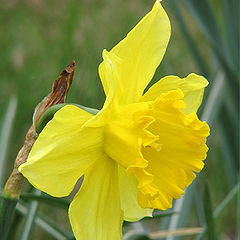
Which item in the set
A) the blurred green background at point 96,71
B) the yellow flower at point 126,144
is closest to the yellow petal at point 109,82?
the yellow flower at point 126,144

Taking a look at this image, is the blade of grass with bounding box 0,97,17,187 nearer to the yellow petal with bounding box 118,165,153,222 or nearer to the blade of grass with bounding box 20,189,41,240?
the blade of grass with bounding box 20,189,41,240

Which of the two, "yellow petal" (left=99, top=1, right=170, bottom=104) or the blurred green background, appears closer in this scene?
"yellow petal" (left=99, top=1, right=170, bottom=104)

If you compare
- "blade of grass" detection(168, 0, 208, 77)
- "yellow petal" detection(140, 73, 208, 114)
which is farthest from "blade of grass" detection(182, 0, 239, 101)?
"yellow petal" detection(140, 73, 208, 114)

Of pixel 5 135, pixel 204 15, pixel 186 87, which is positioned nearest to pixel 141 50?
pixel 186 87

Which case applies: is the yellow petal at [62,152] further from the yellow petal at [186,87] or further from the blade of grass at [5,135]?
the blade of grass at [5,135]

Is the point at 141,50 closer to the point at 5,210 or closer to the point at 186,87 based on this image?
the point at 186,87

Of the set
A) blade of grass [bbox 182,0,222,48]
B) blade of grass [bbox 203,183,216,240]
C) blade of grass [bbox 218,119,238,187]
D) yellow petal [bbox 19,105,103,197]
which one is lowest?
blade of grass [bbox 218,119,238,187]
